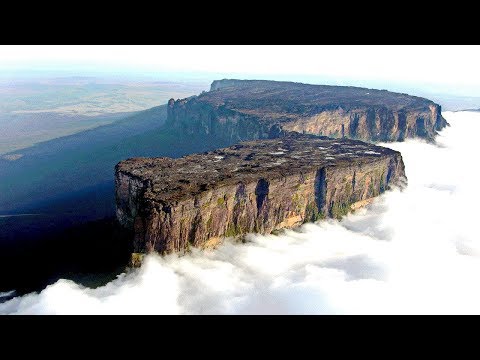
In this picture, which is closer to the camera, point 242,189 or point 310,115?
point 242,189

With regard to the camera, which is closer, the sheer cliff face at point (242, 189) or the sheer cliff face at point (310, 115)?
the sheer cliff face at point (242, 189)

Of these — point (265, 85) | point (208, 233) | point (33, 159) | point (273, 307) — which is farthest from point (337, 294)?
point (265, 85)

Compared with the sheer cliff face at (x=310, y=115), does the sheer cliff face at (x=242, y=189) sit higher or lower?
lower

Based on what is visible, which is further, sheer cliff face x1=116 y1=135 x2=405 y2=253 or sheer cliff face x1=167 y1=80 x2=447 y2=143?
sheer cliff face x1=167 y1=80 x2=447 y2=143

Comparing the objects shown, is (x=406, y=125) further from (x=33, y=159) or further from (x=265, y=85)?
(x=33, y=159)

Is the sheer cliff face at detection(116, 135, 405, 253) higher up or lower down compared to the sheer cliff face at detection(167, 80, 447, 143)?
lower down
